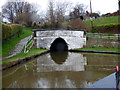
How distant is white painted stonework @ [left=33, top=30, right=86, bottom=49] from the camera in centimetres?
1958

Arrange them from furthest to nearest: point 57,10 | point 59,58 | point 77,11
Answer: point 77,11 → point 57,10 → point 59,58

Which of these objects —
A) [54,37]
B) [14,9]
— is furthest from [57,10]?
[54,37]

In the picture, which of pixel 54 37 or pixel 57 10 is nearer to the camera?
pixel 54 37

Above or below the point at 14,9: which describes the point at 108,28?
below

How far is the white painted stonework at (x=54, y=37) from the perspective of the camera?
19578 millimetres

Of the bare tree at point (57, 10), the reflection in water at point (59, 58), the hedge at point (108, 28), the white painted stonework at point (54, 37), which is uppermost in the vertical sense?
the bare tree at point (57, 10)

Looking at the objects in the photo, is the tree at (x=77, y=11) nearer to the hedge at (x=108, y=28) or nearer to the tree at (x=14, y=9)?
the tree at (x=14, y=9)

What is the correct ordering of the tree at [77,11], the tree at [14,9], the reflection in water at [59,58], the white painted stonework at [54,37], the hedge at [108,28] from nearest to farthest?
the reflection in water at [59,58]
the white painted stonework at [54,37]
the hedge at [108,28]
the tree at [14,9]
the tree at [77,11]

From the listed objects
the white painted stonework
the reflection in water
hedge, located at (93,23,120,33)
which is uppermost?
hedge, located at (93,23,120,33)

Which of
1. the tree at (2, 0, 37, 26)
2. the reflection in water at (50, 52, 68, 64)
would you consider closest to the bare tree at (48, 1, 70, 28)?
the tree at (2, 0, 37, 26)

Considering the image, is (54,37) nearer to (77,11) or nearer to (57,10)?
(57,10)

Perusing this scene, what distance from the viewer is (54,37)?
64.1 ft

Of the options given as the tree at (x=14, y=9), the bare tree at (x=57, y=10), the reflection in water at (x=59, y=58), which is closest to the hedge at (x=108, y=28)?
the bare tree at (x=57, y=10)

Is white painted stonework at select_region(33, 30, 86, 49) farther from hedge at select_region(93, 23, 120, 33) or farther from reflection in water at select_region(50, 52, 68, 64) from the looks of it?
hedge at select_region(93, 23, 120, 33)
